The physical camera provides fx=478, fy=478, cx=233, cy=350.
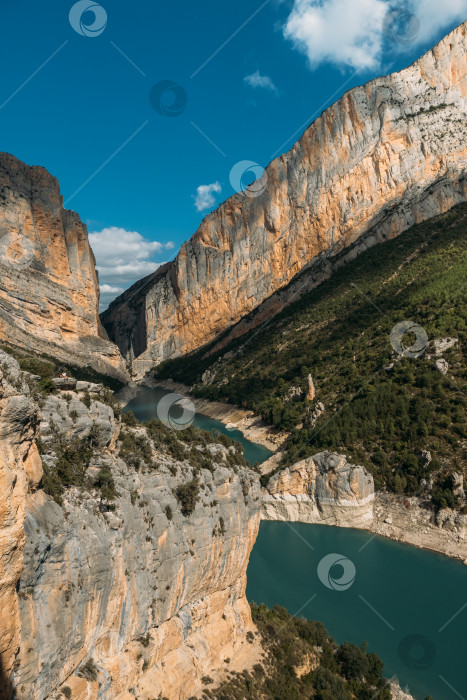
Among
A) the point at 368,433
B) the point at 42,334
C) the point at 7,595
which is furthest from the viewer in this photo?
the point at 42,334

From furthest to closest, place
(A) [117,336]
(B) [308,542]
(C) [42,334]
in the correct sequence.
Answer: (A) [117,336] < (C) [42,334] < (B) [308,542]

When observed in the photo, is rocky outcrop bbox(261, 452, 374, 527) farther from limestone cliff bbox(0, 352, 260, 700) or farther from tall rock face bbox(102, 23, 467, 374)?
tall rock face bbox(102, 23, 467, 374)

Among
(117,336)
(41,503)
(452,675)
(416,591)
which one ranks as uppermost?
(117,336)

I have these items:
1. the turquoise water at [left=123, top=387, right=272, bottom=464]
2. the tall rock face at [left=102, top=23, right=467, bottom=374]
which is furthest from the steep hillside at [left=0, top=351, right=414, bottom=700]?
the tall rock face at [left=102, top=23, right=467, bottom=374]

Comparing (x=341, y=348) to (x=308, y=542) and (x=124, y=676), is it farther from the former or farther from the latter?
(x=124, y=676)

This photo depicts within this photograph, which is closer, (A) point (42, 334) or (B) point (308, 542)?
(B) point (308, 542)

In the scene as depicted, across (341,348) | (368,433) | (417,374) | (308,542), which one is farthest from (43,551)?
(341,348)

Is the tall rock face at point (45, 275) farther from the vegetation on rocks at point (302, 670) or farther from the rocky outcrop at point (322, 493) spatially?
the vegetation on rocks at point (302, 670)
